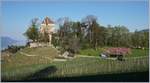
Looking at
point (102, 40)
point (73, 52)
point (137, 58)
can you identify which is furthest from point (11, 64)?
point (137, 58)

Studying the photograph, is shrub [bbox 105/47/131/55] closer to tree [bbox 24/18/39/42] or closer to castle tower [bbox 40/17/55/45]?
castle tower [bbox 40/17/55/45]

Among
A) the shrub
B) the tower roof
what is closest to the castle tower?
the tower roof

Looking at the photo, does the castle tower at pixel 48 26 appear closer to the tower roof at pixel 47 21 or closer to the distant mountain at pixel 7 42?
the tower roof at pixel 47 21

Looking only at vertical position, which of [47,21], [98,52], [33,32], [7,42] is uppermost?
[47,21]

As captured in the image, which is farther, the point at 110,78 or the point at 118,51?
the point at 118,51

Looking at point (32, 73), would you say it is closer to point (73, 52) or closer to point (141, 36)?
point (73, 52)

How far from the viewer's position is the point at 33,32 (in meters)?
6.84

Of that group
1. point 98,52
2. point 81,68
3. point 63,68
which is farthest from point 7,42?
point 98,52

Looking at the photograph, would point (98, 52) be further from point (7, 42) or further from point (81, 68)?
point (7, 42)

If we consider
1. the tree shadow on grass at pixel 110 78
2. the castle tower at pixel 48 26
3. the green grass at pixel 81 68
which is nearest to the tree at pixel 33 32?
the castle tower at pixel 48 26

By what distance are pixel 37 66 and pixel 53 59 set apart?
239 millimetres

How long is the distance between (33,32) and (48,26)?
24 cm

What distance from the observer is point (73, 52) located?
6855 mm

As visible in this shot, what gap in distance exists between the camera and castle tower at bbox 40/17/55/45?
22.1ft
